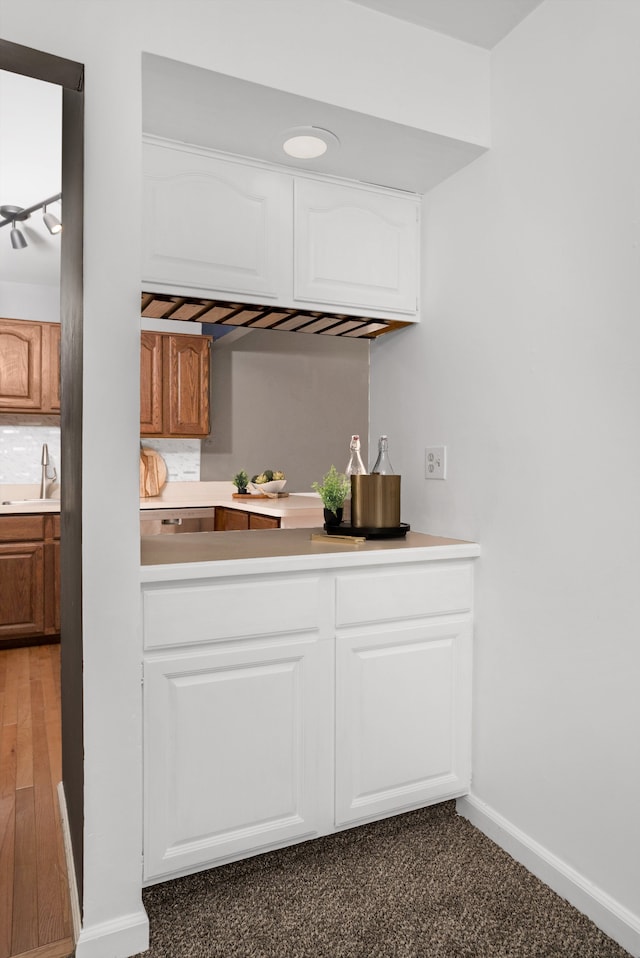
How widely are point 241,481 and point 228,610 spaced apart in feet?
4.66

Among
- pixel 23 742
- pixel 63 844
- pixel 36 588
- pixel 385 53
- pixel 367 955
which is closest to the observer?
pixel 367 955

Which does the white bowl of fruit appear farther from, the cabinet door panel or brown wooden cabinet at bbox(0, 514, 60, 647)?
brown wooden cabinet at bbox(0, 514, 60, 647)

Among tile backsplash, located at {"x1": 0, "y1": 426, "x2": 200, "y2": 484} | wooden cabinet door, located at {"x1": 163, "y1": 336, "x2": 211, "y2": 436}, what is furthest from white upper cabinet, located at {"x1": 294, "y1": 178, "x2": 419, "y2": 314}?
tile backsplash, located at {"x1": 0, "y1": 426, "x2": 200, "y2": 484}

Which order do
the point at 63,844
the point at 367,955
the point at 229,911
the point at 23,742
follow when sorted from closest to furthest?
the point at 367,955 < the point at 229,911 < the point at 63,844 < the point at 23,742

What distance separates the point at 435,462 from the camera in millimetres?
2160

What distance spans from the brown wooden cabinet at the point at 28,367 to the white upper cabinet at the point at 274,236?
270 cm

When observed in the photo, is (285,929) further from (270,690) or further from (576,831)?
(576,831)

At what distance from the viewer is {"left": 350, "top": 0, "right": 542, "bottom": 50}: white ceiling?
1.69 meters

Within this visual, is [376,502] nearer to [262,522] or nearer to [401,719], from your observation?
[401,719]

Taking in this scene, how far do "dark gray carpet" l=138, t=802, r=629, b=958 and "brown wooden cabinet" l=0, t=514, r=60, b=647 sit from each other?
2612 millimetres

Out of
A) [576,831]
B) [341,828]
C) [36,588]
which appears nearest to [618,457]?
[576,831]

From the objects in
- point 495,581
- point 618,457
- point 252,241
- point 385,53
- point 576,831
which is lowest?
point 576,831

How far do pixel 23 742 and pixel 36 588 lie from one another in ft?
4.92

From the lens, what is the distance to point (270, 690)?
167 centimetres
